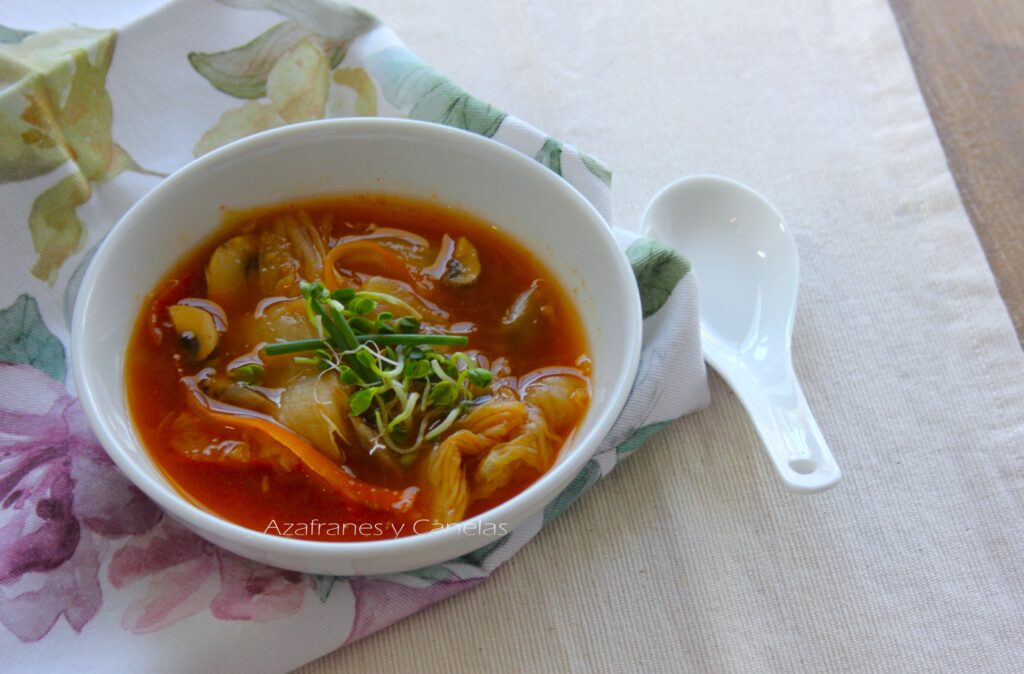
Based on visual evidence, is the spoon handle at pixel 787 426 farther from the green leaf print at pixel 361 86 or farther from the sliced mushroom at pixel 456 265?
the green leaf print at pixel 361 86

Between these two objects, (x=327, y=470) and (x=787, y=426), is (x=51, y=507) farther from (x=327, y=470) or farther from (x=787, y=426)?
(x=787, y=426)

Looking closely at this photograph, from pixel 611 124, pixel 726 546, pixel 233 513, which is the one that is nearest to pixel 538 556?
pixel 726 546

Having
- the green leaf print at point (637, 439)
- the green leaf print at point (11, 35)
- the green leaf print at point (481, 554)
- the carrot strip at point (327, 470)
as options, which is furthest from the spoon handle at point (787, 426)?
the green leaf print at point (11, 35)

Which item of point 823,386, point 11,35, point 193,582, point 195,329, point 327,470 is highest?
point 11,35

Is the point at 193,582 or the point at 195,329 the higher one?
the point at 195,329

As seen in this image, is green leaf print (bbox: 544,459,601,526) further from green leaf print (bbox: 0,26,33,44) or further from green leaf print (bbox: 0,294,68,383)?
green leaf print (bbox: 0,26,33,44)

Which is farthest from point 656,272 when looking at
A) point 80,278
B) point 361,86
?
point 80,278
